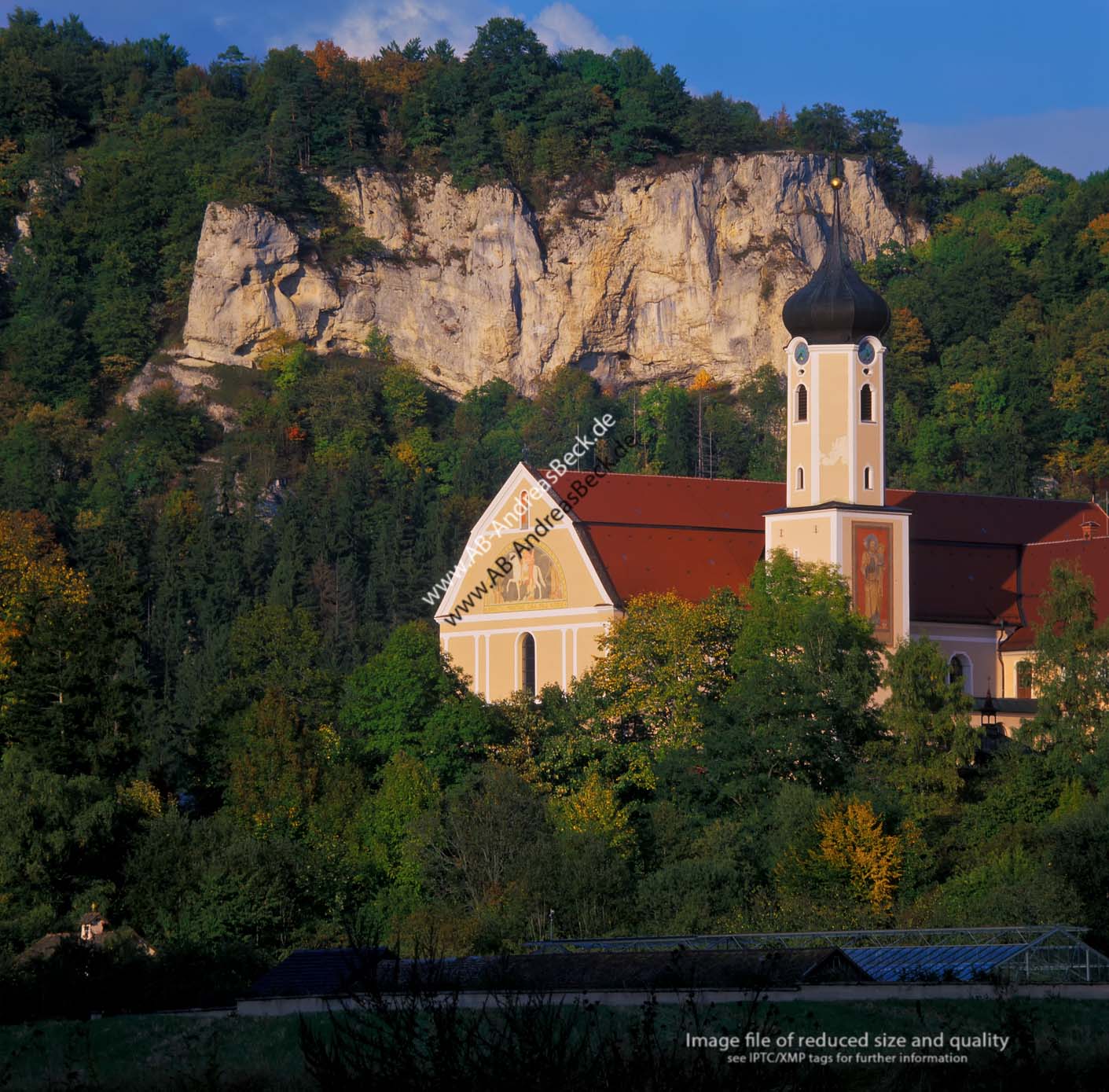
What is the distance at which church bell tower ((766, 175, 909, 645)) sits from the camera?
52156 mm

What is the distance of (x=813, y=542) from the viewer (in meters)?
52.2

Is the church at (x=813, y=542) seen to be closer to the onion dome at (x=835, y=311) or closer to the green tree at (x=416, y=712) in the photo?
the onion dome at (x=835, y=311)

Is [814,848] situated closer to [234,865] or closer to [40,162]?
[234,865]

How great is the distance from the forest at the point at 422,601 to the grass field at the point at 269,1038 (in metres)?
5.87

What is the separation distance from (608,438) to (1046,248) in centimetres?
2328

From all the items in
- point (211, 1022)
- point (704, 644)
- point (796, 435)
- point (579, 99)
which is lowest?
point (211, 1022)

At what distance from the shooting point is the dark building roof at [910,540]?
5503 cm

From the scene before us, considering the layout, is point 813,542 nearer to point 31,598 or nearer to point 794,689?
point 794,689

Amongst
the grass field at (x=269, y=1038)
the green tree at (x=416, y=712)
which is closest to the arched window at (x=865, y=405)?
the green tree at (x=416, y=712)

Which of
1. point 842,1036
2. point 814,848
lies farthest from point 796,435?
point 842,1036

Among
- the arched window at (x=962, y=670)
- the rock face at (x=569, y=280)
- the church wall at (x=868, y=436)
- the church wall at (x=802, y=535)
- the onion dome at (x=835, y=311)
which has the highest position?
the rock face at (x=569, y=280)

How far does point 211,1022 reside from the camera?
25.5 metres

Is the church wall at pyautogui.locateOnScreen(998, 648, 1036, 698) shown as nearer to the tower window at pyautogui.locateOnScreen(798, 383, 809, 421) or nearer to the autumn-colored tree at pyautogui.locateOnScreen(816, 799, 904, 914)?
the tower window at pyautogui.locateOnScreen(798, 383, 809, 421)

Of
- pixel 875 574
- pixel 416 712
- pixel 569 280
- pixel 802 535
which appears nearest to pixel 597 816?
pixel 416 712
